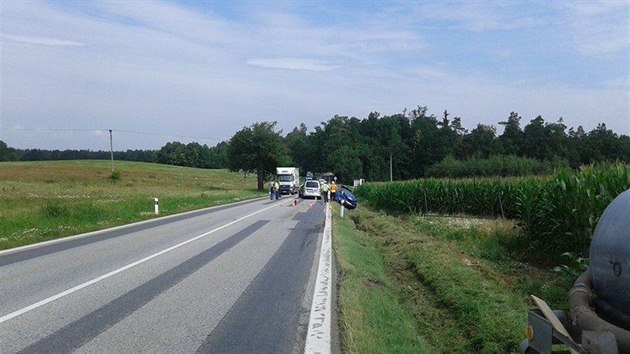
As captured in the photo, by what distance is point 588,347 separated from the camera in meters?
3.73

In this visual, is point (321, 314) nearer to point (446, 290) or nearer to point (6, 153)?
point (446, 290)

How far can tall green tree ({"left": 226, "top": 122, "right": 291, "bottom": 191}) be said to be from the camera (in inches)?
3339

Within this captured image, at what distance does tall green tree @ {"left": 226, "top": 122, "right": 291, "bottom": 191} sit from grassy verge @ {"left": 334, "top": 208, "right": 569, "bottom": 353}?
223 ft

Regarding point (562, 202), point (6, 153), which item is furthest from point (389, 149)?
point (562, 202)

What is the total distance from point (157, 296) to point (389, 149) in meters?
120

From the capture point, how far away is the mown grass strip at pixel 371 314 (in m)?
6.37

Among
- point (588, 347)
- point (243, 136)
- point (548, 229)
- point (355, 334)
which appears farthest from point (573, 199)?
point (243, 136)

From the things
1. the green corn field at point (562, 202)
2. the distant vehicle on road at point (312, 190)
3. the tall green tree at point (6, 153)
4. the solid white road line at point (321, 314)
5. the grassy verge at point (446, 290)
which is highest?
the tall green tree at point (6, 153)

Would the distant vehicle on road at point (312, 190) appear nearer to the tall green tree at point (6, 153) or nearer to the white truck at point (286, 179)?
the white truck at point (286, 179)

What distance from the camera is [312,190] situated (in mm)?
55969

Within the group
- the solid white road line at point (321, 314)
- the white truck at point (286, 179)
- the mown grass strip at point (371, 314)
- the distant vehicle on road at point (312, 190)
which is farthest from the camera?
the white truck at point (286, 179)

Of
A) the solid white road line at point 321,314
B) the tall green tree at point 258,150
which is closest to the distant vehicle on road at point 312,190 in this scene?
the tall green tree at point 258,150

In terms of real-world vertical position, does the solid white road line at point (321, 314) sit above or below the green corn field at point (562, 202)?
below

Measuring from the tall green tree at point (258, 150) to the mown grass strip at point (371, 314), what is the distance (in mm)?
72683
